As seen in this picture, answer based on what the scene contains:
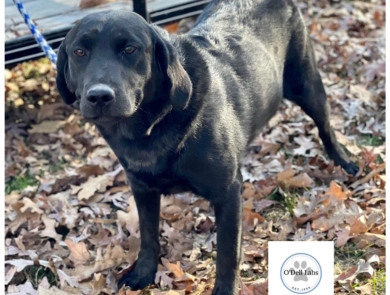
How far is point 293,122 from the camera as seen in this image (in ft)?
18.0

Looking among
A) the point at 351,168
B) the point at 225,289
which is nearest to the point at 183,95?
the point at 225,289

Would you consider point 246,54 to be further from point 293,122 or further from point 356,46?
point 356,46

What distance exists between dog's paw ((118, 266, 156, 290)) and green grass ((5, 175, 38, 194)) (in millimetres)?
1574

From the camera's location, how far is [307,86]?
4.43 metres

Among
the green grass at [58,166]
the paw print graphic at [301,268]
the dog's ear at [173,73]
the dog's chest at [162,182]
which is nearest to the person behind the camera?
the dog's ear at [173,73]

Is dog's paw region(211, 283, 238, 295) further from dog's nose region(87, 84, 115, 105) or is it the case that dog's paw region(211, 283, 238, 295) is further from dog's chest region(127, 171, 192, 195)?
dog's nose region(87, 84, 115, 105)

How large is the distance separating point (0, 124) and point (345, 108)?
9.68ft

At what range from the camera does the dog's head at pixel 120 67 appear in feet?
9.09

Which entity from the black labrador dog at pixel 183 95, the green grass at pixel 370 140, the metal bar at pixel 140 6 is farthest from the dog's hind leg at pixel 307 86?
the metal bar at pixel 140 6

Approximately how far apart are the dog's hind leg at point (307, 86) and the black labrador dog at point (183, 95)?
0.44 feet

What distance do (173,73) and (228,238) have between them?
3.13 ft

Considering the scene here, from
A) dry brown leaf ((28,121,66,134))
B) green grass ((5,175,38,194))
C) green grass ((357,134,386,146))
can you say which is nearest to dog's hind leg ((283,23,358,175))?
green grass ((357,134,386,146))

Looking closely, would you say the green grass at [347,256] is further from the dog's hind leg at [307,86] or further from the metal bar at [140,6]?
the metal bar at [140,6]

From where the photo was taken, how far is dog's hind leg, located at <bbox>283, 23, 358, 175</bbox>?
4.34 m
